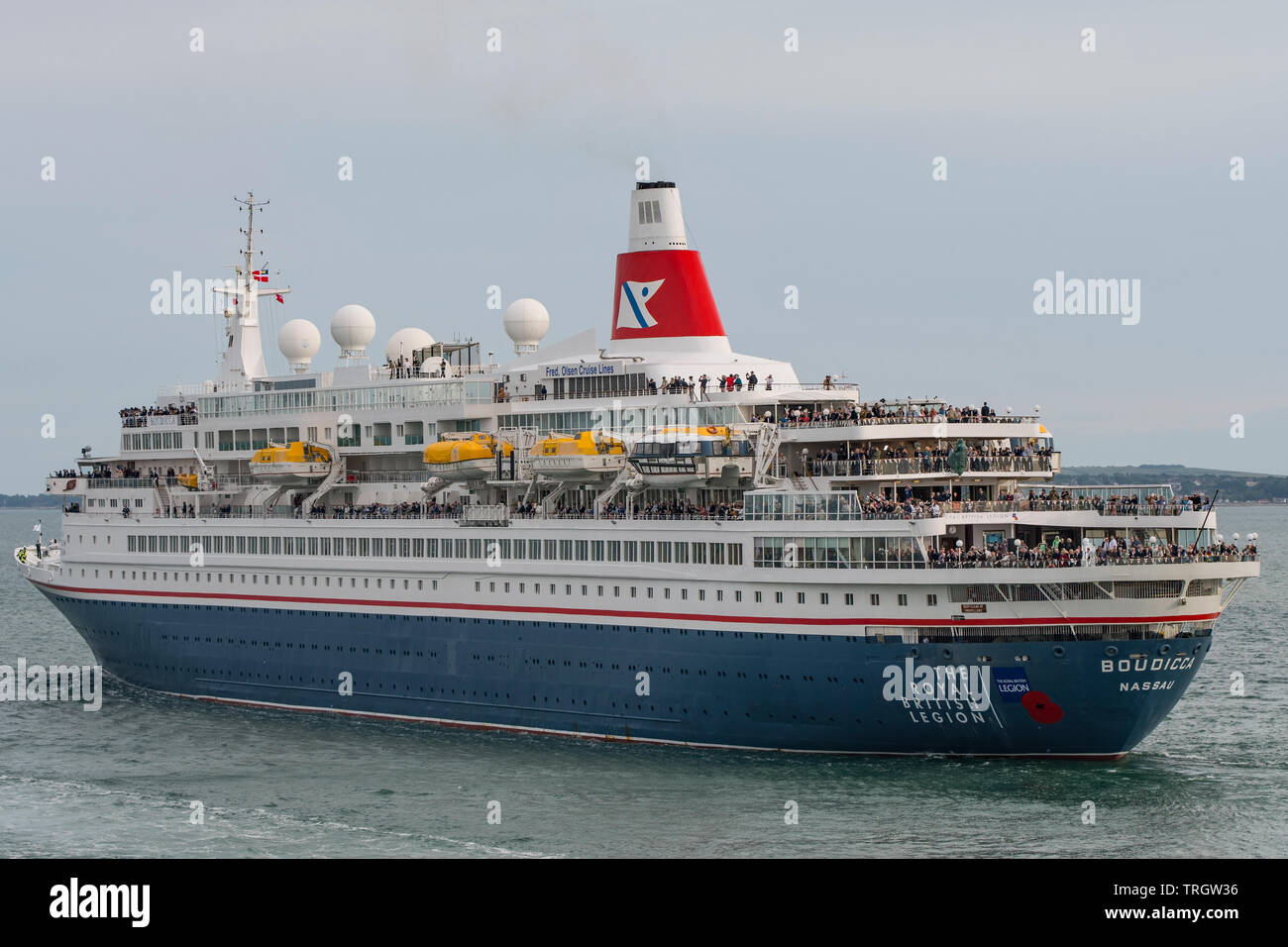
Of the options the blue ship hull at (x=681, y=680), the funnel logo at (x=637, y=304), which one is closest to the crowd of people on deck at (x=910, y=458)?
the blue ship hull at (x=681, y=680)

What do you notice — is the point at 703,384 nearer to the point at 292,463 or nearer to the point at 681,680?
the point at 681,680

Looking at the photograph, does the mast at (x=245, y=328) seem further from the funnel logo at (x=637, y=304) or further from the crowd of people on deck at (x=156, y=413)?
the funnel logo at (x=637, y=304)

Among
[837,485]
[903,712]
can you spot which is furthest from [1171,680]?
[837,485]

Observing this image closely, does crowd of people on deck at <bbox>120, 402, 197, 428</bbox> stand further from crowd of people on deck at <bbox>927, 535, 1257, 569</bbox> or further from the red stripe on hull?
crowd of people on deck at <bbox>927, 535, 1257, 569</bbox>

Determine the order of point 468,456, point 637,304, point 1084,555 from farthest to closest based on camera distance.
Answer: point 637,304
point 468,456
point 1084,555

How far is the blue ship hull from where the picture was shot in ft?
140

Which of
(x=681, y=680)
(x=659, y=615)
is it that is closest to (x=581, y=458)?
(x=659, y=615)

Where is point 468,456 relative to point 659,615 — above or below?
above

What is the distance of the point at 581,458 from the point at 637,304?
6782 mm

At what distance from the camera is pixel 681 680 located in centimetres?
4691

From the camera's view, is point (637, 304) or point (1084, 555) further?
point (637, 304)

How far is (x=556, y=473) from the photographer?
50750 millimetres

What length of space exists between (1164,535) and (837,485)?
28.2ft

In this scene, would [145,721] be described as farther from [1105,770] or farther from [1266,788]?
[1266,788]
